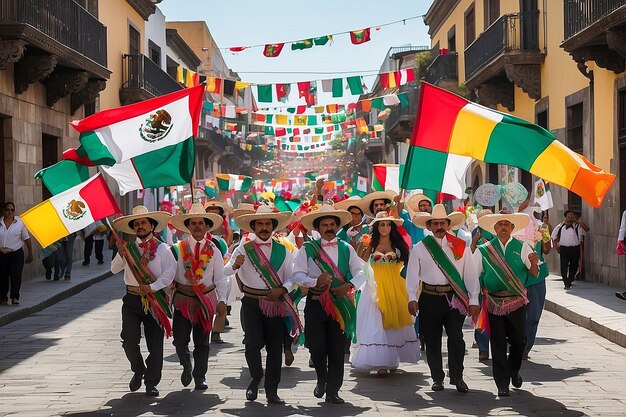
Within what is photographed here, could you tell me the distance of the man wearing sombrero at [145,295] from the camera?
27.0 ft

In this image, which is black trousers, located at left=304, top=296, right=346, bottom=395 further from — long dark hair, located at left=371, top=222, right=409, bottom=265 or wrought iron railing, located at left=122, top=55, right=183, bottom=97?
wrought iron railing, located at left=122, top=55, right=183, bottom=97

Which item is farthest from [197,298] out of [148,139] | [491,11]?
[491,11]

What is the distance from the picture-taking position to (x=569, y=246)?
57.5 feet

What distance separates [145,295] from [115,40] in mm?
21372

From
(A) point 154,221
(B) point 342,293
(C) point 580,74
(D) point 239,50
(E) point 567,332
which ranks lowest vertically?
(E) point 567,332

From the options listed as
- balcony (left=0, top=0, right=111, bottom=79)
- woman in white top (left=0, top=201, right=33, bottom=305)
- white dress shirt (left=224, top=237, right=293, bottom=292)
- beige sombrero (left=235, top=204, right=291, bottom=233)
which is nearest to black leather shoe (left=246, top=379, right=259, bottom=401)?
white dress shirt (left=224, top=237, right=293, bottom=292)

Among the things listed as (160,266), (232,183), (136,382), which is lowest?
(136,382)

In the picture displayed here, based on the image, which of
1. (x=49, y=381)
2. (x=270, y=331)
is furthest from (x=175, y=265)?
(x=49, y=381)

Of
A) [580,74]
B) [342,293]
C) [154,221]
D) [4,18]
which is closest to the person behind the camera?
[342,293]

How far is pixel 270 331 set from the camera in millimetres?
8125

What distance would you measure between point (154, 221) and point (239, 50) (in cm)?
1855

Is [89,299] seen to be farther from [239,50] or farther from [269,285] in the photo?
[239,50]

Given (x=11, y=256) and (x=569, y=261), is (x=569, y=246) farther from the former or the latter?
(x=11, y=256)

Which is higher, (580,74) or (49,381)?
(580,74)
